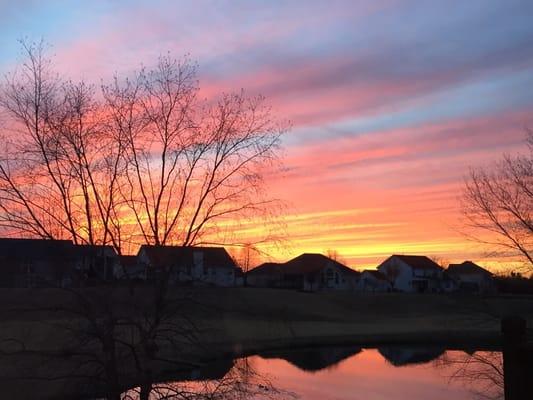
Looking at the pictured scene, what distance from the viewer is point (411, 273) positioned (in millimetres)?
122812

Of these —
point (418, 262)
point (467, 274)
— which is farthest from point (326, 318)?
point (467, 274)

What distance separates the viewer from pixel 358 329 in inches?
2576

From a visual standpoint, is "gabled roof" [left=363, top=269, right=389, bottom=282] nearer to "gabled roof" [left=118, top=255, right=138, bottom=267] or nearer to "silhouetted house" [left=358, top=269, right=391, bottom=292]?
"silhouetted house" [left=358, top=269, right=391, bottom=292]

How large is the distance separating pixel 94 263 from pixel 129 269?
1091mm

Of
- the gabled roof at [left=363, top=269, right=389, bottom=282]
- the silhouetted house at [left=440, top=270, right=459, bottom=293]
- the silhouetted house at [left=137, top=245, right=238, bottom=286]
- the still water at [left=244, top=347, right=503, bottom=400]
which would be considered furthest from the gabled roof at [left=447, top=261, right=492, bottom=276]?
the silhouetted house at [left=137, top=245, right=238, bottom=286]

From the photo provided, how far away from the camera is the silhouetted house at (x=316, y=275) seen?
109 meters

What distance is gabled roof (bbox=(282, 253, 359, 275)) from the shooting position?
111812 millimetres

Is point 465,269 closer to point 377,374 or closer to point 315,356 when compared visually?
point 315,356

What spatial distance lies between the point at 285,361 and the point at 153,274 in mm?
27247

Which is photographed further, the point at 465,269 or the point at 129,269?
the point at 465,269

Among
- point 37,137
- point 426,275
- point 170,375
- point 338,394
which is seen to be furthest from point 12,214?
point 426,275

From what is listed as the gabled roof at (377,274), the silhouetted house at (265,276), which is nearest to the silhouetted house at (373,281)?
the gabled roof at (377,274)

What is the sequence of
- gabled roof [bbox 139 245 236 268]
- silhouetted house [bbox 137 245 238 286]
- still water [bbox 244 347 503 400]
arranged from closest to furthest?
1. silhouetted house [bbox 137 245 238 286]
2. gabled roof [bbox 139 245 236 268]
3. still water [bbox 244 347 503 400]

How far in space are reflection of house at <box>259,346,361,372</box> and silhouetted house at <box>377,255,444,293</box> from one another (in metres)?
71.2
